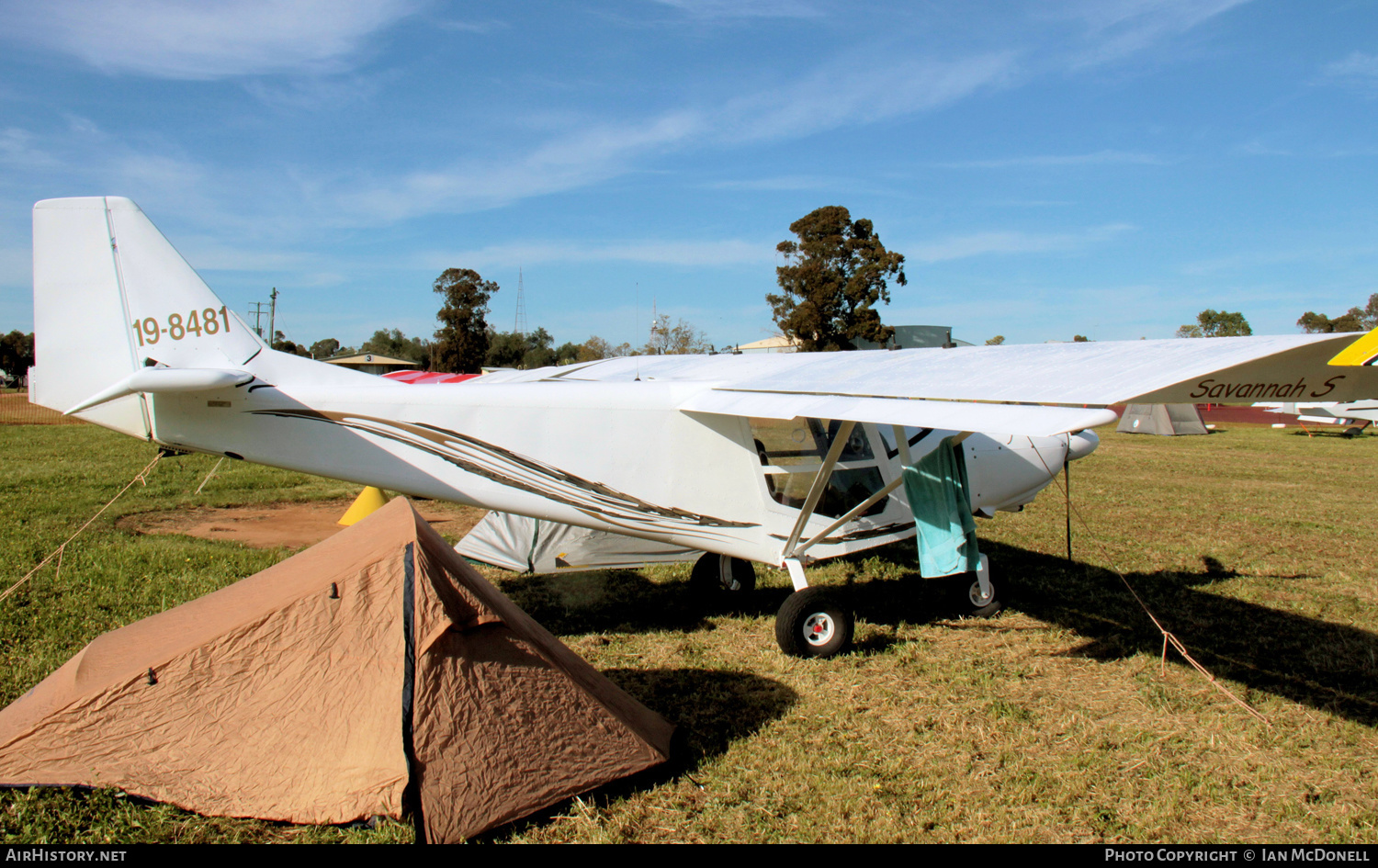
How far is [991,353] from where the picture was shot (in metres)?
5.71

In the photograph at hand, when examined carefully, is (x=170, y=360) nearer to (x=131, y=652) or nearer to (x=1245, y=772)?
(x=131, y=652)

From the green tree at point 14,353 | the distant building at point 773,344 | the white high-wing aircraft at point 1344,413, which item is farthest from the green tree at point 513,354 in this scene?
the white high-wing aircraft at point 1344,413

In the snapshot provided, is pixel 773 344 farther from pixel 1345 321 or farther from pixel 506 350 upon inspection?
pixel 1345 321

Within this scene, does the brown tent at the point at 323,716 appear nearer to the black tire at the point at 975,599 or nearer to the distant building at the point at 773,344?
the black tire at the point at 975,599

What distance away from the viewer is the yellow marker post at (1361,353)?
317 cm

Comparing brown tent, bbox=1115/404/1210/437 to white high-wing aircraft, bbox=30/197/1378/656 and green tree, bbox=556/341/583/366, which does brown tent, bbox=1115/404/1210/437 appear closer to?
white high-wing aircraft, bbox=30/197/1378/656

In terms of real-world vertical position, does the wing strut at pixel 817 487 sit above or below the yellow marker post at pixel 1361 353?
below

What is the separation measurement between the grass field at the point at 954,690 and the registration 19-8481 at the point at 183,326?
2264mm

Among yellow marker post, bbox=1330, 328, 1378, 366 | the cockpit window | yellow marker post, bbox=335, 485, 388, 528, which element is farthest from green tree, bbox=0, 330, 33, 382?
yellow marker post, bbox=1330, 328, 1378, 366

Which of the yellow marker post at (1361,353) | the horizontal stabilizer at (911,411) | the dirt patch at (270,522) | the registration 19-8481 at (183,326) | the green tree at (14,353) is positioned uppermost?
the green tree at (14,353)

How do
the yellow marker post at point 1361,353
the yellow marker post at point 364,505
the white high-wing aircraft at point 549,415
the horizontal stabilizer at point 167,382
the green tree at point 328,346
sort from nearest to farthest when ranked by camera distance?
the yellow marker post at point 1361,353, the horizontal stabilizer at point 167,382, the white high-wing aircraft at point 549,415, the yellow marker post at point 364,505, the green tree at point 328,346

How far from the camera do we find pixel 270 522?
10609 mm

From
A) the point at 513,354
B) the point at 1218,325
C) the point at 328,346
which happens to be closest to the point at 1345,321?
the point at 1218,325
